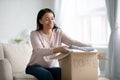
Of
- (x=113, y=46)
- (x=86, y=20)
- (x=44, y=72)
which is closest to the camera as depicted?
(x=44, y=72)

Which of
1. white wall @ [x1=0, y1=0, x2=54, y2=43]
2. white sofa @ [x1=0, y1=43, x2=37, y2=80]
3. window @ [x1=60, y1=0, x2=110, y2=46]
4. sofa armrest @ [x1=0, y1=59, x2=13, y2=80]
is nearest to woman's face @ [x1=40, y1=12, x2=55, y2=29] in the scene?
sofa armrest @ [x1=0, y1=59, x2=13, y2=80]

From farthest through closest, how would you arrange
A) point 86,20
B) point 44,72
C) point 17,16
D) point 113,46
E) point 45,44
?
point 17,16 < point 86,20 < point 113,46 < point 45,44 < point 44,72

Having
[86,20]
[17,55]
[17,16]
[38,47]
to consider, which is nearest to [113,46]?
[86,20]

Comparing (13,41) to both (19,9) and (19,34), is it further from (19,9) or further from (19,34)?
(19,9)

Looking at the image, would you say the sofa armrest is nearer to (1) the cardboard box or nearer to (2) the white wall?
(1) the cardboard box

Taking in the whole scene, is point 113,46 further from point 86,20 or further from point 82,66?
point 82,66

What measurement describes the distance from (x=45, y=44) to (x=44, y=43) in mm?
14

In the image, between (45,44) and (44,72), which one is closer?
(44,72)

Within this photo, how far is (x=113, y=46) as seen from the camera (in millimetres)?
3275

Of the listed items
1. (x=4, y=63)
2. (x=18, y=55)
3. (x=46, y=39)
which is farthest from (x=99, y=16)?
(x=4, y=63)

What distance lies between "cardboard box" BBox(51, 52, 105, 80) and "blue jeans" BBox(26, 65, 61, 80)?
208 mm

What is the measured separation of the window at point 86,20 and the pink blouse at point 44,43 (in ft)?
5.12

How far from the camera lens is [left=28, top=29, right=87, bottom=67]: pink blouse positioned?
215 centimetres

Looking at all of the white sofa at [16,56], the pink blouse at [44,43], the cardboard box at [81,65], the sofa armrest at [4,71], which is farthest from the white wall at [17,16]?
the cardboard box at [81,65]
